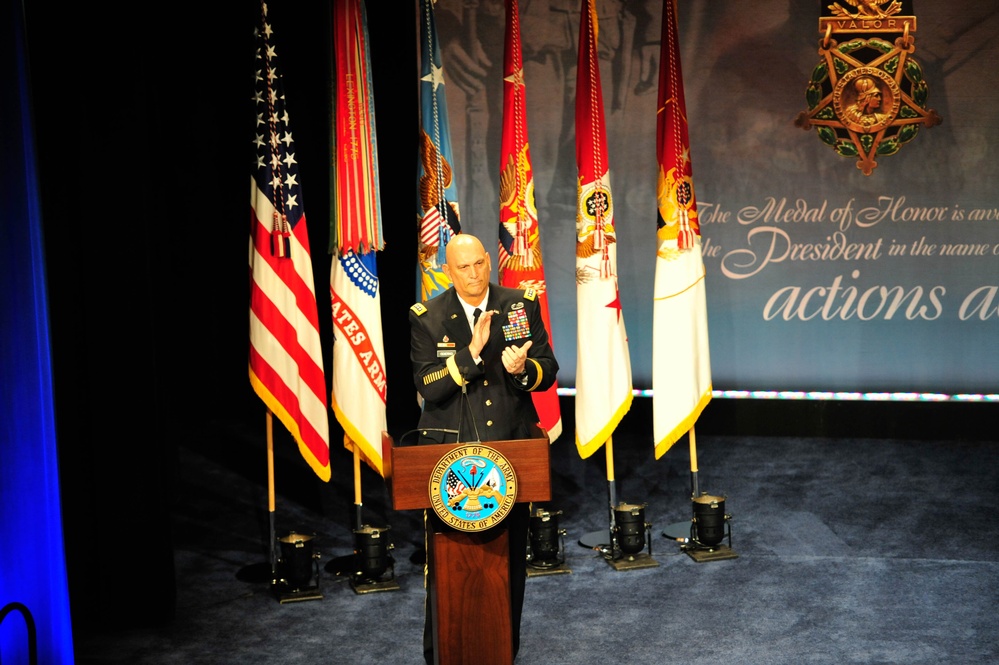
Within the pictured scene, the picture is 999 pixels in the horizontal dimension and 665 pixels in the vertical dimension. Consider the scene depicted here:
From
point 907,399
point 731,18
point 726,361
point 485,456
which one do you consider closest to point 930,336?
point 907,399

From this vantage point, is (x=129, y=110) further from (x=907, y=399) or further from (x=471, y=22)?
(x=907, y=399)

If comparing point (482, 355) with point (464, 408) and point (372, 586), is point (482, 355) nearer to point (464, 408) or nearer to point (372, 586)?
point (464, 408)

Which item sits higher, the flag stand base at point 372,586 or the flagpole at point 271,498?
the flagpole at point 271,498

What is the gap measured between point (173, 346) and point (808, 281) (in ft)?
12.8

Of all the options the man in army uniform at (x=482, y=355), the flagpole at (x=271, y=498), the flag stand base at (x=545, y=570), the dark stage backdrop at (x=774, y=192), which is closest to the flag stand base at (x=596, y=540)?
the flag stand base at (x=545, y=570)

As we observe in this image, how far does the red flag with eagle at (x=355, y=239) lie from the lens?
4.82 meters

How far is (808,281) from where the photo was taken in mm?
6895

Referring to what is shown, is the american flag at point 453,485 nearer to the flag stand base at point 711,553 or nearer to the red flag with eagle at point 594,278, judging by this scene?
the red flag with eagle at point 594,278

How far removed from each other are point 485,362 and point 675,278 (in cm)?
188

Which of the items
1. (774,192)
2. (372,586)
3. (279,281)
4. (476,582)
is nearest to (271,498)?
(372,586)

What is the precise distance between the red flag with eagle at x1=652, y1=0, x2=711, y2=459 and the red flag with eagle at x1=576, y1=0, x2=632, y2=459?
206 mm

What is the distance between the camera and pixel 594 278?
17.0ft

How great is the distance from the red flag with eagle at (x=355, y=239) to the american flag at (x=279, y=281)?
12 cm

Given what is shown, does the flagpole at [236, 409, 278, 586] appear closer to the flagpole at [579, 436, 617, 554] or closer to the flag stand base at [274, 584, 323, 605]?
the flag stand base at [274, 584, 323, 605]
